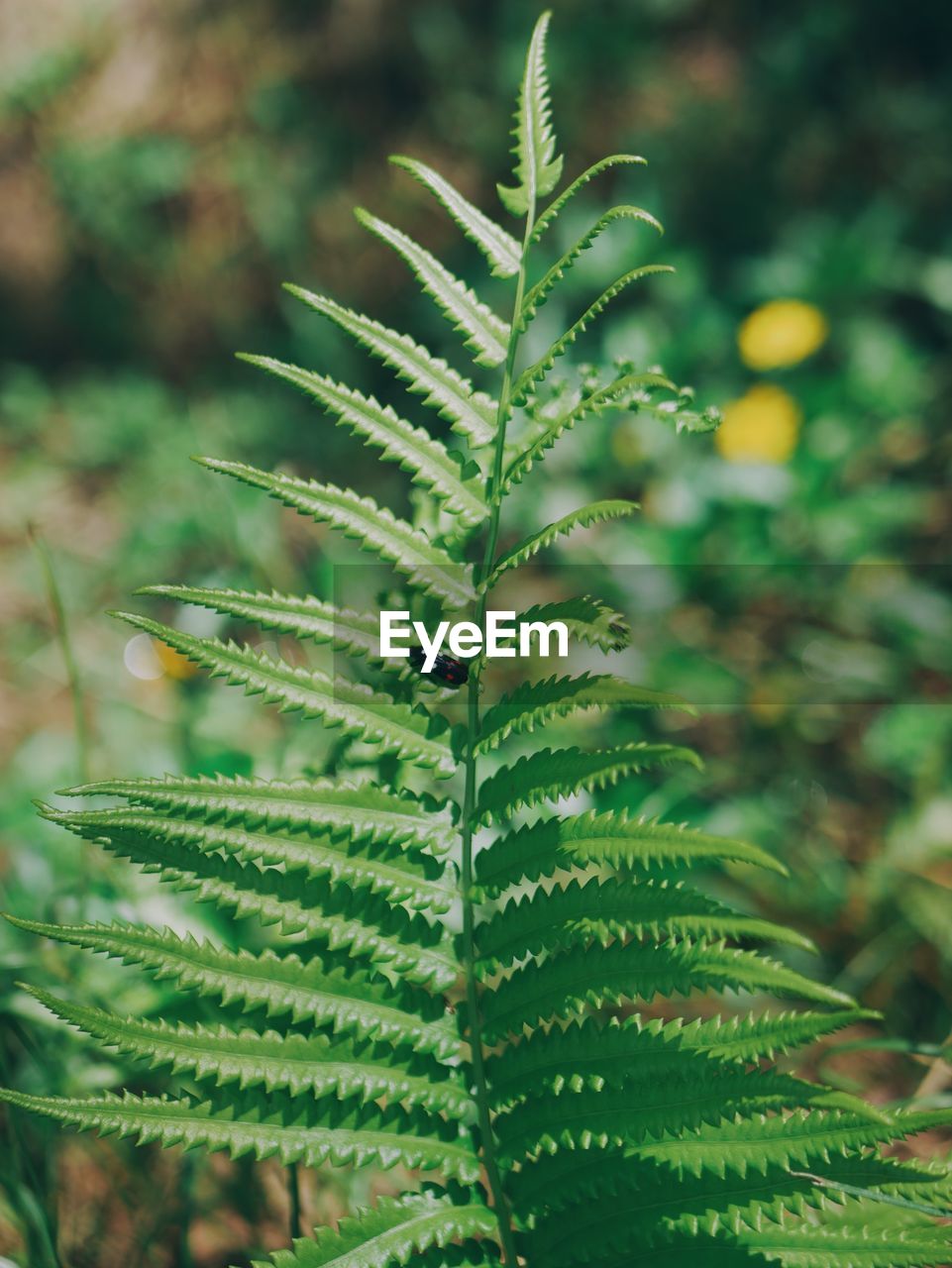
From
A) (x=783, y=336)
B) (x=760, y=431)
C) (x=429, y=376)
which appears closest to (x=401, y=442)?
(x=429, y=376)

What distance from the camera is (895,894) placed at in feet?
5.90

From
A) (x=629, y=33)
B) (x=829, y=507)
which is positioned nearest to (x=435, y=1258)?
(x=829, y=507)

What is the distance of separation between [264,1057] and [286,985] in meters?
0.06

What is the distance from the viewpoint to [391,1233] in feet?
2.86

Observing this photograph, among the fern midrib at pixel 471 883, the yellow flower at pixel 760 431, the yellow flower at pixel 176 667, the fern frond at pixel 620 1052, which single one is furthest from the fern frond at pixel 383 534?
the yellow flower at pixel 760 431

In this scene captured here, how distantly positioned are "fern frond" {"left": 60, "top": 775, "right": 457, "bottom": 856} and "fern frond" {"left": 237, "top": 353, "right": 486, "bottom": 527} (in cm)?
28

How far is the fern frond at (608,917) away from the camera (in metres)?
0.88

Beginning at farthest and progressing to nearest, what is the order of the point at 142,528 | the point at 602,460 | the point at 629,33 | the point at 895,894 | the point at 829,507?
the point at 629,33, the point at 142,528, the point at 602,460, the point at 829,507, the point at 895,894

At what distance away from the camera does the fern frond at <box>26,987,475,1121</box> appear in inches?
33.2

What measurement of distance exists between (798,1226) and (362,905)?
1.67ft

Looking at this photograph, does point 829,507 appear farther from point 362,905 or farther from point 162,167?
point 162,167

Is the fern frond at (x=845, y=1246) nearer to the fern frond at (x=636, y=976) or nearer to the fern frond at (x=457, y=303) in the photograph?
the fern frond at (x=636, y=976)

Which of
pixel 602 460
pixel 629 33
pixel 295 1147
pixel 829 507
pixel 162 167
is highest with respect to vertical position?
pixel 629 33

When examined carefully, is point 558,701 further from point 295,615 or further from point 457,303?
point 457,303
